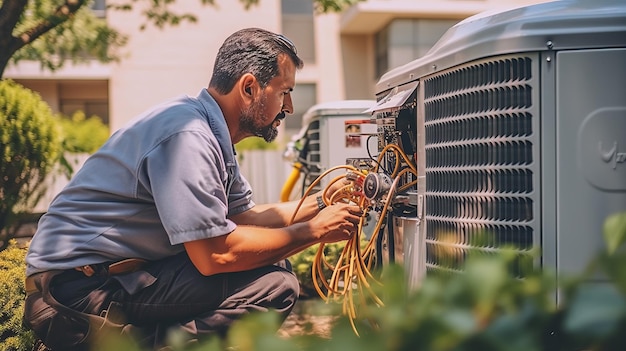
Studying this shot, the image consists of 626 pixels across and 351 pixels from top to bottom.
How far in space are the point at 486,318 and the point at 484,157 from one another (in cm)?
131

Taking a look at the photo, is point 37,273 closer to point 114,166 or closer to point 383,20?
point 114,166

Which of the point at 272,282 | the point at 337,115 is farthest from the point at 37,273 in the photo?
the point at 337,115

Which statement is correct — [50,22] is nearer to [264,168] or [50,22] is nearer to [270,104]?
[270,104]

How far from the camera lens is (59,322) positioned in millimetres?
2451

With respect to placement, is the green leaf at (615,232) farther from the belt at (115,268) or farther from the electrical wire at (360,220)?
the belt at (115,268)

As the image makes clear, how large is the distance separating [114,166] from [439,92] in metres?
1.17

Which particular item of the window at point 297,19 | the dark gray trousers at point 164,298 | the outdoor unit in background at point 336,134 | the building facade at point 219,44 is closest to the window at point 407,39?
the building facade at point 219,44

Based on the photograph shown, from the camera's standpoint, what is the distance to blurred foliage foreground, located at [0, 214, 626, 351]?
2.54 ft

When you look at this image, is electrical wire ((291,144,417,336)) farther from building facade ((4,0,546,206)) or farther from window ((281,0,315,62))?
window ((281,0,315,62))

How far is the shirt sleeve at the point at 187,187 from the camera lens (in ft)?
7.52

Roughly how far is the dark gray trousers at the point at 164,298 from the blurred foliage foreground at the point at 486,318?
1.70 meters

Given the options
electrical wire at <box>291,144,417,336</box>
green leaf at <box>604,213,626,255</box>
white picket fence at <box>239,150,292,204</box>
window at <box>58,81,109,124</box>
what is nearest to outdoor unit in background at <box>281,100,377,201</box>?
electrical wire at <box>291,144,417,336</box>

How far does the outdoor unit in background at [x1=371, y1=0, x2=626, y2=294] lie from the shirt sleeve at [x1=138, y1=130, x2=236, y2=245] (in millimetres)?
822

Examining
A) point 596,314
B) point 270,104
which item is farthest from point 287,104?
point 596,314
